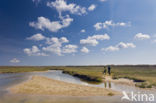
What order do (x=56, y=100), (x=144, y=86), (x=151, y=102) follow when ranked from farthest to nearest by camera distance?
(x=144, y=86)
(x=56, y=100)
(x=151, y=102)

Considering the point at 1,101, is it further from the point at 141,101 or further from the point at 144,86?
the point at 144,86

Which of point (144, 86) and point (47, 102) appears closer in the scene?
point (47, 102)

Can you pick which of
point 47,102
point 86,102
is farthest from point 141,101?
point 47,102

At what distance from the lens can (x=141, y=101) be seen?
51.0 ft

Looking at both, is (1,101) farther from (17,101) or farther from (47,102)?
(47,102)

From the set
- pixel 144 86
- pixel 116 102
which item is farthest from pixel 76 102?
pixel 144 86

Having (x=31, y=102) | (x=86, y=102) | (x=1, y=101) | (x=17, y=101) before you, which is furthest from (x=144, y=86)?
(x=1, y=101)

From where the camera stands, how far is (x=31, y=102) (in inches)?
596

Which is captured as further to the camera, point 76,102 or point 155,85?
point 155,85

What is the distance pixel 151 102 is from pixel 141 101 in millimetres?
1117

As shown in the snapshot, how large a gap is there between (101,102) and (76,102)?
3187mm

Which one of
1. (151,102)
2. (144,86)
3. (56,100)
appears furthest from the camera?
(144,86)

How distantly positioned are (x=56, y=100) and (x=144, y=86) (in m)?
17.0

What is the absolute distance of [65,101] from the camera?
51.2ft
